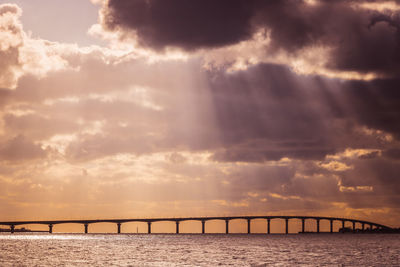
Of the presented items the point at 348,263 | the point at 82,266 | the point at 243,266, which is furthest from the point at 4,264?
the point at 348,263

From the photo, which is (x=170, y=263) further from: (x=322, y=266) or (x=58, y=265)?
(x=322, y=266)

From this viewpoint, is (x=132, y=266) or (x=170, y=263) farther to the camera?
(x=170, y=263)

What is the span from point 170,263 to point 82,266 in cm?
1647

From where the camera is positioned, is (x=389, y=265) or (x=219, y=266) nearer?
(x=219, y=266)

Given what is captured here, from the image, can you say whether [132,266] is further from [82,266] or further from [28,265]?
[28,265]

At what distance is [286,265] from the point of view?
347 ft

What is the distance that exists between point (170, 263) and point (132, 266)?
35.3 ft

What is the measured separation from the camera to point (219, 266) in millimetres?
102375

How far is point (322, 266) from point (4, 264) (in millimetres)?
54397

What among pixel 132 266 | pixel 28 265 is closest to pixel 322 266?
pixel 132 266

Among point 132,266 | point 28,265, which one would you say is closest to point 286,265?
point 132,266

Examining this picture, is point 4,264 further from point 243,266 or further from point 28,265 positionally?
point 243,266

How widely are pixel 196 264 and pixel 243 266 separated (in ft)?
28.8

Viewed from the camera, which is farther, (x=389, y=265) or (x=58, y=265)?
(x=389, y=265)
